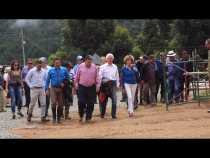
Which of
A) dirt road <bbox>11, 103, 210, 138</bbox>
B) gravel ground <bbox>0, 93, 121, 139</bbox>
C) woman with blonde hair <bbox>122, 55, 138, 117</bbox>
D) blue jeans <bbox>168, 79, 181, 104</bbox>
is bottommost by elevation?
gravel ground <bbox>0, 93, 121, 139</bbox>

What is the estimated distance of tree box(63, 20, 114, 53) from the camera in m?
45.0

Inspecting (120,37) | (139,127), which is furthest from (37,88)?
(120,37)

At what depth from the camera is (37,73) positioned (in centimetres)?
1577

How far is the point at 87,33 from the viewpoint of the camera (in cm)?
4484

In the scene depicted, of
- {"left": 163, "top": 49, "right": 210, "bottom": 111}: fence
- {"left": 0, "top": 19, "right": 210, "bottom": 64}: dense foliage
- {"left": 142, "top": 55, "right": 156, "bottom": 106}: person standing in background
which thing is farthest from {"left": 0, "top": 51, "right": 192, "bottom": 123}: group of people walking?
{"left": 0, "top": 19, "right": 210, "bottom": 64}: dense foliage

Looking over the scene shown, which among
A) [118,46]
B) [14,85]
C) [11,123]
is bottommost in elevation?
[11,123]

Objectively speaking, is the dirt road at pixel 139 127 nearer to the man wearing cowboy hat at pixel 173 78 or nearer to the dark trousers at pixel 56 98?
the dark trousers at pixel 56 98

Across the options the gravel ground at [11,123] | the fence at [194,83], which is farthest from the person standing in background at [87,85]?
the fence at [194,83]

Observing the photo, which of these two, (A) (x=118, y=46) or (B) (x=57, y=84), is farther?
(A) (x=118, y=46)

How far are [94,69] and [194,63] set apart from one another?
3762mm

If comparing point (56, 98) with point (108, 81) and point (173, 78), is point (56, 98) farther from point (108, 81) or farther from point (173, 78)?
point (173, 78)

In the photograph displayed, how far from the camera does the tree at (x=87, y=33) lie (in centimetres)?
4500

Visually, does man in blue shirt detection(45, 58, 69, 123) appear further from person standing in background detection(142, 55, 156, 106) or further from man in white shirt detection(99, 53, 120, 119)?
person standing in background detection(142, 55, 156, 106)
